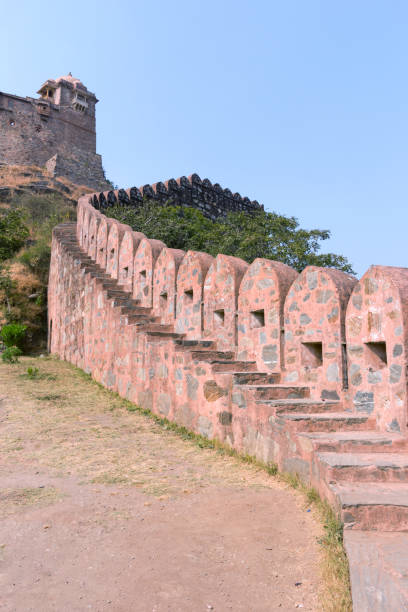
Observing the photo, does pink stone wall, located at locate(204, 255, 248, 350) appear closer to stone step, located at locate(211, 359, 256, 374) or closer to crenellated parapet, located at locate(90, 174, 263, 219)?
stone step, located at locate(211, 359, 256, 374)

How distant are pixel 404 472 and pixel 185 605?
1.79 meters

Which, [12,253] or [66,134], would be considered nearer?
[12,253]

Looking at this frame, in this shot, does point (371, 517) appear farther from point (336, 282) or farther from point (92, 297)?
point (92, 297)

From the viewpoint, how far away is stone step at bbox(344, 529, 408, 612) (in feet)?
6.29

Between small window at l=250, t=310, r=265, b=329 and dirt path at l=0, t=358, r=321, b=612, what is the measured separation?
5.79 ft

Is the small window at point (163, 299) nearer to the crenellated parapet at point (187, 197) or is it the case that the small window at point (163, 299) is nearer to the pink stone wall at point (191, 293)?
the pink stone wall at point (191, 293)

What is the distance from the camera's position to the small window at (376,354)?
13.5ft

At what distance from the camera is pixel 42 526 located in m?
2.91

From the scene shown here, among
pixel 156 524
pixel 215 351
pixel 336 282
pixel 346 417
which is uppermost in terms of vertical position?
pixel 336 282

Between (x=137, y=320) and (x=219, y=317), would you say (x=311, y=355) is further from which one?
(x=137, y=320)

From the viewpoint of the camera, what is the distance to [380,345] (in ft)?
13.5

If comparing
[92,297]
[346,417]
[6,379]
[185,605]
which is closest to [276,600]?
[185,605]

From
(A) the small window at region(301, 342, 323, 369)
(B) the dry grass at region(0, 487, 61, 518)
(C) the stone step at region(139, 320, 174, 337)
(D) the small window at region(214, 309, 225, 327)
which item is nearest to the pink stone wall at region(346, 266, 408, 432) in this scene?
(A) the small window at region(301, 342, 323, 369)

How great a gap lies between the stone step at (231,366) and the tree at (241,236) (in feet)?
27.4
